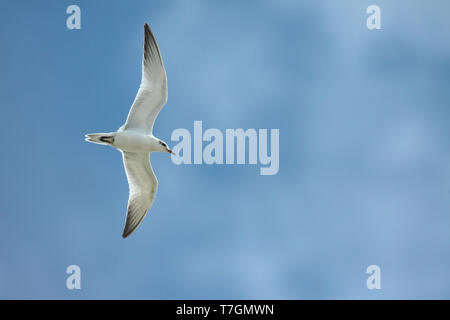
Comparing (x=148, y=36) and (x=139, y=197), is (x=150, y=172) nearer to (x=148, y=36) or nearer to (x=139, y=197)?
(x=139, y=197)

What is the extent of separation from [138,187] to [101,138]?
47.8 inches

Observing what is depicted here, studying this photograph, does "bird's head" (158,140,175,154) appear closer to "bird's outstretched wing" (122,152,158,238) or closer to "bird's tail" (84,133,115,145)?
"bird's outstretched wing" (122,152,158,238)

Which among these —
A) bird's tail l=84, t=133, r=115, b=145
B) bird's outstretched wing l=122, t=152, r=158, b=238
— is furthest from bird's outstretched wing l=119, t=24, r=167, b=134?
bird's outstretched wing l=122, t=152, r=158, b=238

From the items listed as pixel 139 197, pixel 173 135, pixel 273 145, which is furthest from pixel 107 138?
pixel 273 145

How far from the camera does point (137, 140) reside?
33.2ft

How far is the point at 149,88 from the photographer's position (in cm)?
1003

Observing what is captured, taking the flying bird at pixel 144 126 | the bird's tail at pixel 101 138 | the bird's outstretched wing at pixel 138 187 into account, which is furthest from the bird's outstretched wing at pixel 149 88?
the bird's outstretched wing at pixel 138 187

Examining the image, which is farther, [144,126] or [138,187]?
[138,187]

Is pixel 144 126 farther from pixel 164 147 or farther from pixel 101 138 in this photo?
pixel 101 138

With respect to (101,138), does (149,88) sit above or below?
above

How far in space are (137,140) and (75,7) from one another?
3.47 metres

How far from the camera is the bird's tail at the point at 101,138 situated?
9914 mm

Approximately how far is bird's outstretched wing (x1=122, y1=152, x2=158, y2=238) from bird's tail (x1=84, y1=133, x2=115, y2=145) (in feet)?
1.80

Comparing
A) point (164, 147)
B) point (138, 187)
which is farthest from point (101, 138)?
point (138, 187)
